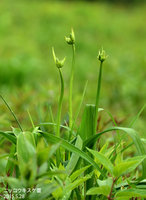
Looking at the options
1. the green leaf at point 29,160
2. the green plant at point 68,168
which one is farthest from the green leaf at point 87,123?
the green leaf at point 29,160

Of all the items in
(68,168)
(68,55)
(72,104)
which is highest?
(68,168)

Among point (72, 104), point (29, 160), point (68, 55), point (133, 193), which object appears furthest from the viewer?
point (68, 55)

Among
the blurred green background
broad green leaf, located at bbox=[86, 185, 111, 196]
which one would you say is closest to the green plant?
broad green leaf, located at bbox=[86, 185, 111, 196]

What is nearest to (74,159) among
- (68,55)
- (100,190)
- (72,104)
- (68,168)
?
(68,168)

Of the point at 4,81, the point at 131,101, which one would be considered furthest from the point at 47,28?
the point at 131,101

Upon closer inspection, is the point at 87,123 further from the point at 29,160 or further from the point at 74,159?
the point at 29,160

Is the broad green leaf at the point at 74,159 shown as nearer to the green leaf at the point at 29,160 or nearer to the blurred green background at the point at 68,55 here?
the green leaf at the point at 29,160

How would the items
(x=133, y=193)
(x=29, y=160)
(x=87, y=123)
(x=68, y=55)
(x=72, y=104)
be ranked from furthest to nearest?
(x=68, y=55), (x=72, y=104), (x=87, y=123), (x=133, y=193), (x=29, y=160)

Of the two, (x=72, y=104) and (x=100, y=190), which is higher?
(x=100, y=190)

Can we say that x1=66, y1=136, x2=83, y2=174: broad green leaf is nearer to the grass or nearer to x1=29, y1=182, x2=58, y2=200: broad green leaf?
the grass

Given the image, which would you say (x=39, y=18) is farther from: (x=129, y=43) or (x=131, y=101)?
(x=131, y=101)
